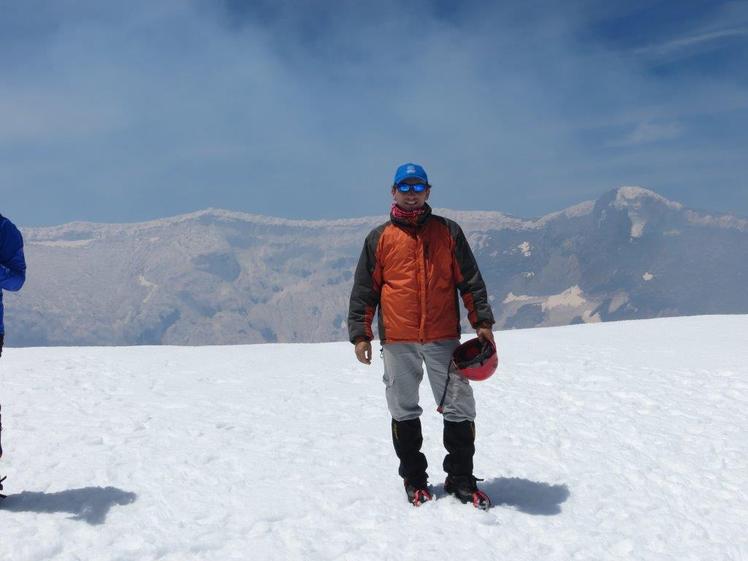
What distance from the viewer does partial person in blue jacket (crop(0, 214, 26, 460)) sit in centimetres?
525

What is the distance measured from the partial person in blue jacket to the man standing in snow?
282 cm

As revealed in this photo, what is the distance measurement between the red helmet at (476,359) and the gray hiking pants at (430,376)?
9 cm

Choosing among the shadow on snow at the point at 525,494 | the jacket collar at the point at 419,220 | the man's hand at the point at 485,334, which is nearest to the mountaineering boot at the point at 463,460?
the shadow on snow at the point at 525,494

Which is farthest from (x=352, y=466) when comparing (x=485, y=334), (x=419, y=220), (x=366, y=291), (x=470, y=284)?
(x=419, y=220)

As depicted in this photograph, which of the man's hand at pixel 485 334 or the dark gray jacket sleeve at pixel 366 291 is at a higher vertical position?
the dark gray jacket sleeve at pixel 366 291

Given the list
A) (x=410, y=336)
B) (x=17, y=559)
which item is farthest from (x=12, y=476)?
(x=410, y=336)

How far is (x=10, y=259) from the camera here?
210 inches

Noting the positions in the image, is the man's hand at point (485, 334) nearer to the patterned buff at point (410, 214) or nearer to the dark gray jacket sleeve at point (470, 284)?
the dark gray jacket sleeve at point (470, 284)

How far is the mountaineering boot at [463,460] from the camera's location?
220 inches

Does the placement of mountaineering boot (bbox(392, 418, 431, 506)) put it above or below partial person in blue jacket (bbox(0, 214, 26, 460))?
below

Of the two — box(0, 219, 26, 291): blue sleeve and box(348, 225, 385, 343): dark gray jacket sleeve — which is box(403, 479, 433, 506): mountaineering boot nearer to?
box(348, 225, 385, 343): dark gray jacket sleeve

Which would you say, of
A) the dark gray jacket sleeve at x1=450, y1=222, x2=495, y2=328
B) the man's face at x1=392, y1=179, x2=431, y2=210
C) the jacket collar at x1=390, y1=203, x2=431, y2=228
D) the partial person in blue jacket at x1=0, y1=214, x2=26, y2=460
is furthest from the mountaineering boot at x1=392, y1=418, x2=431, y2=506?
the partial person in blue jacket at x1=0, y1=214, x2=26, y2=460

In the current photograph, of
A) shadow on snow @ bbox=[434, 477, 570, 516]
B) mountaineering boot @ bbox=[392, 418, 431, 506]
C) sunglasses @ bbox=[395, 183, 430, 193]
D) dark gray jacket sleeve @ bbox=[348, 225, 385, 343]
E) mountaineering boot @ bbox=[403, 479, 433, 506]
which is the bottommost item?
shadow on snow @ bbox=[434, 477, 570, 516]

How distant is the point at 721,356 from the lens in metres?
12.8
